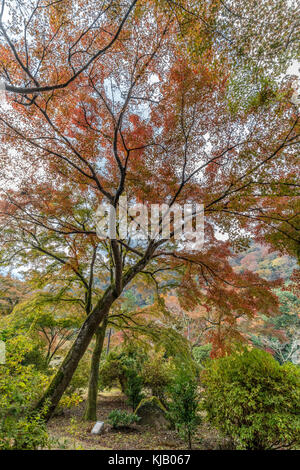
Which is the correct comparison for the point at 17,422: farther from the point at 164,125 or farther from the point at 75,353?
the point at 164,125

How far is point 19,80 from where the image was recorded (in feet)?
8.43

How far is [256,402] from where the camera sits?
284 cm

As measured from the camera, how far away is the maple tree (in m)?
2.55

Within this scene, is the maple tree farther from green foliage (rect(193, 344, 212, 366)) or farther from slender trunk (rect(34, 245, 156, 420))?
green foliage (rect(193, 344, 212, 366))

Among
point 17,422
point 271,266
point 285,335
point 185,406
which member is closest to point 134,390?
point 185,406

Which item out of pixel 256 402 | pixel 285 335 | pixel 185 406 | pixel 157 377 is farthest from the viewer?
pixel 285 335

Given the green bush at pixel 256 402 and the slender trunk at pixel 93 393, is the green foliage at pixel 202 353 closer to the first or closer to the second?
the slender trunk at pixel 93 393

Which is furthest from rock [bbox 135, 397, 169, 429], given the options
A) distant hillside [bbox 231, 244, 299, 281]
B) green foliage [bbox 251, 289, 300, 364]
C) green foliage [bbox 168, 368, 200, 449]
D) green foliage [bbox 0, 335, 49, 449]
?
distant hillside [bbox 231, 244, 299, 281]

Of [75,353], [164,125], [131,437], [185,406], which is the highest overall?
[164,125]

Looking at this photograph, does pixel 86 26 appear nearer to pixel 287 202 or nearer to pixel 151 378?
pixel 287 202

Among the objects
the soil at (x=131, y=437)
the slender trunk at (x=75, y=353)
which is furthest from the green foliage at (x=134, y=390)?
the slender trunk at (x=75, y=353)

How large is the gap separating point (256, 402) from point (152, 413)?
14.2 feet

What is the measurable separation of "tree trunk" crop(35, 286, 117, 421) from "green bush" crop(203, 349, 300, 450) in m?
2.27
